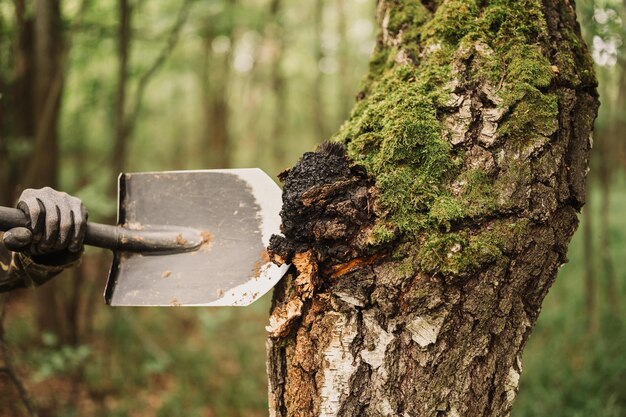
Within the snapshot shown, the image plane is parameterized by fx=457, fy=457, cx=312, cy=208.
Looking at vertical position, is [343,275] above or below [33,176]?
above

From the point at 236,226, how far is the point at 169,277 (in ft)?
0.98

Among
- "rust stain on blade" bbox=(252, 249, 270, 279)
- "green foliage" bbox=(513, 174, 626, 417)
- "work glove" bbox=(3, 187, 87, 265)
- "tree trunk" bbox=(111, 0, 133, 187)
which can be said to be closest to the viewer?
"work glove" bbox=(3, 187, 87, 265)

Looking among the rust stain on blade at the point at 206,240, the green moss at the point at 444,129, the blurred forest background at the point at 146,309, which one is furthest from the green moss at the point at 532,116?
the blurred forest background at the point at 146,309

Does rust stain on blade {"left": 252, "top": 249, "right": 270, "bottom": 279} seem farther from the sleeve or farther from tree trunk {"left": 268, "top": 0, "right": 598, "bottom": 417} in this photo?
the sleeve

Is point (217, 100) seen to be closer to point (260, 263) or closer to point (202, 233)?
point (202, 233)

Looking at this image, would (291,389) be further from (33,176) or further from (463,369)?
(33,176)

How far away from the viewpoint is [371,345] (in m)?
1.23

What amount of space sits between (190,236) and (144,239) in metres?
0.16

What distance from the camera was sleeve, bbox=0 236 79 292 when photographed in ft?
4.90

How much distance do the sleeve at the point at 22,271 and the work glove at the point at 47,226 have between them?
0.10 ft

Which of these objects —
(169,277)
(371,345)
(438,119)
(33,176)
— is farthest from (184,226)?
(33,176)

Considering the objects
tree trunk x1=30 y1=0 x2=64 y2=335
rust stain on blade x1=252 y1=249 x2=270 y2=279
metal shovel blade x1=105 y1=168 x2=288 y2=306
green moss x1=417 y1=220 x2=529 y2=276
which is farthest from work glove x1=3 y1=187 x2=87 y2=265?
tree trunk x1=30 y1=0 x2=64 y2=335

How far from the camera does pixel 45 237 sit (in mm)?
1402

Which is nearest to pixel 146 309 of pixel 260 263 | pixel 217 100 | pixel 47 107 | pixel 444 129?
pixel 47 107
